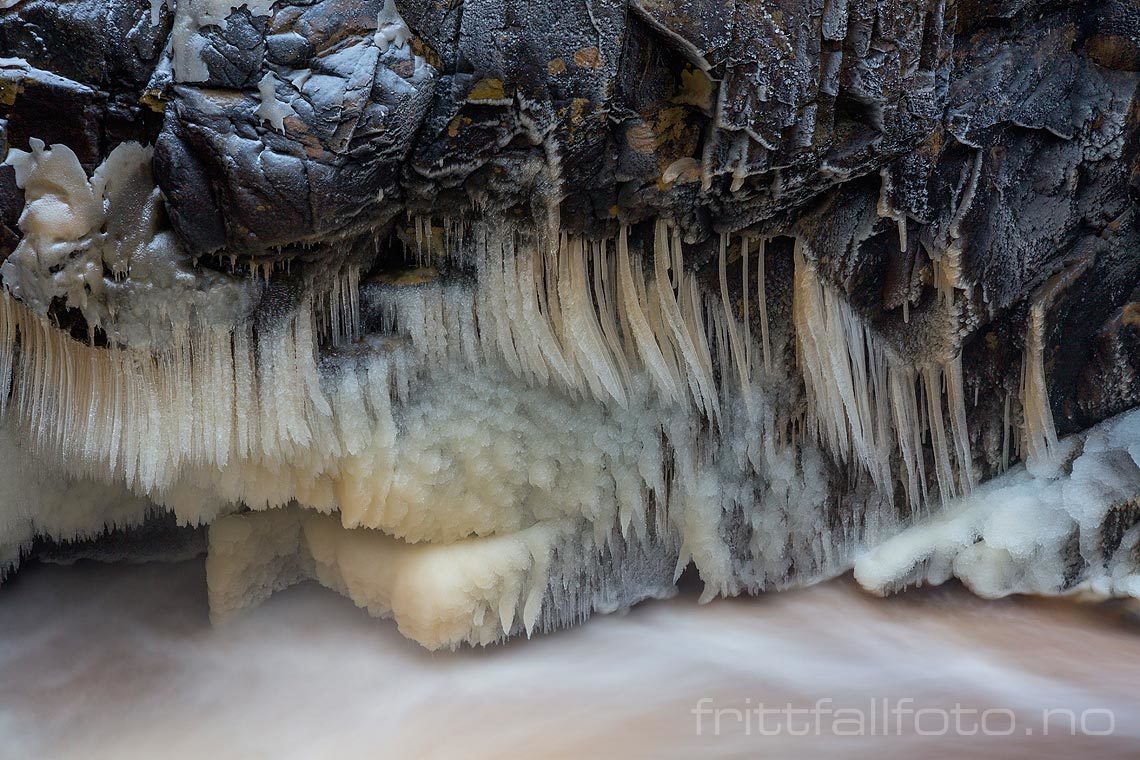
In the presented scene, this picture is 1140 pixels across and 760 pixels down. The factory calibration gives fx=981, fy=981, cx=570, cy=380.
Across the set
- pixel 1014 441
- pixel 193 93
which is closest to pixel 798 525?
pixel 1014 441

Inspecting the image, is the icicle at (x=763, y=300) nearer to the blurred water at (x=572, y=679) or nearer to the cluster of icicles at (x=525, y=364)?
the cluster of icicles at (x=525, y=364)

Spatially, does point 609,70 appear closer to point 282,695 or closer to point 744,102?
point 744,102

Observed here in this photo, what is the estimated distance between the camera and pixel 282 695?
3277mm

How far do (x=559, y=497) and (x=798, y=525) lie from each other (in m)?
0.86

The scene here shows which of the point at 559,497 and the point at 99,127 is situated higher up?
the point at 99,127

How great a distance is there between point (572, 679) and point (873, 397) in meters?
1.34

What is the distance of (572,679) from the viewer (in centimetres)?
320

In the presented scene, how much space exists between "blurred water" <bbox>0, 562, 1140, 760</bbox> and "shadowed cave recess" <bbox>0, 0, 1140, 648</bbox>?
5.2 inches

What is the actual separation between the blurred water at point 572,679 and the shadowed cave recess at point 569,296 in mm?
132

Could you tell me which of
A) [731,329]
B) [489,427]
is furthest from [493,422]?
[731,329]

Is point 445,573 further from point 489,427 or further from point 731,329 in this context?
point 731,329

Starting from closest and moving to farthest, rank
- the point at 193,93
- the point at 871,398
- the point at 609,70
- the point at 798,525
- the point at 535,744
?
the point at 193,93
the point at 609,70
the point at 535,744
the point at 871,398
the point at 798,525

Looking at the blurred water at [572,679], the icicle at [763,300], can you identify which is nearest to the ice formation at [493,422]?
the icicle at [763,300]

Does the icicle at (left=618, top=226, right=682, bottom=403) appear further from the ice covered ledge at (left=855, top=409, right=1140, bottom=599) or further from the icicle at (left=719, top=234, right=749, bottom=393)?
the ice covered ledge at (left=855, top=409, right=1140, bottom=599)
